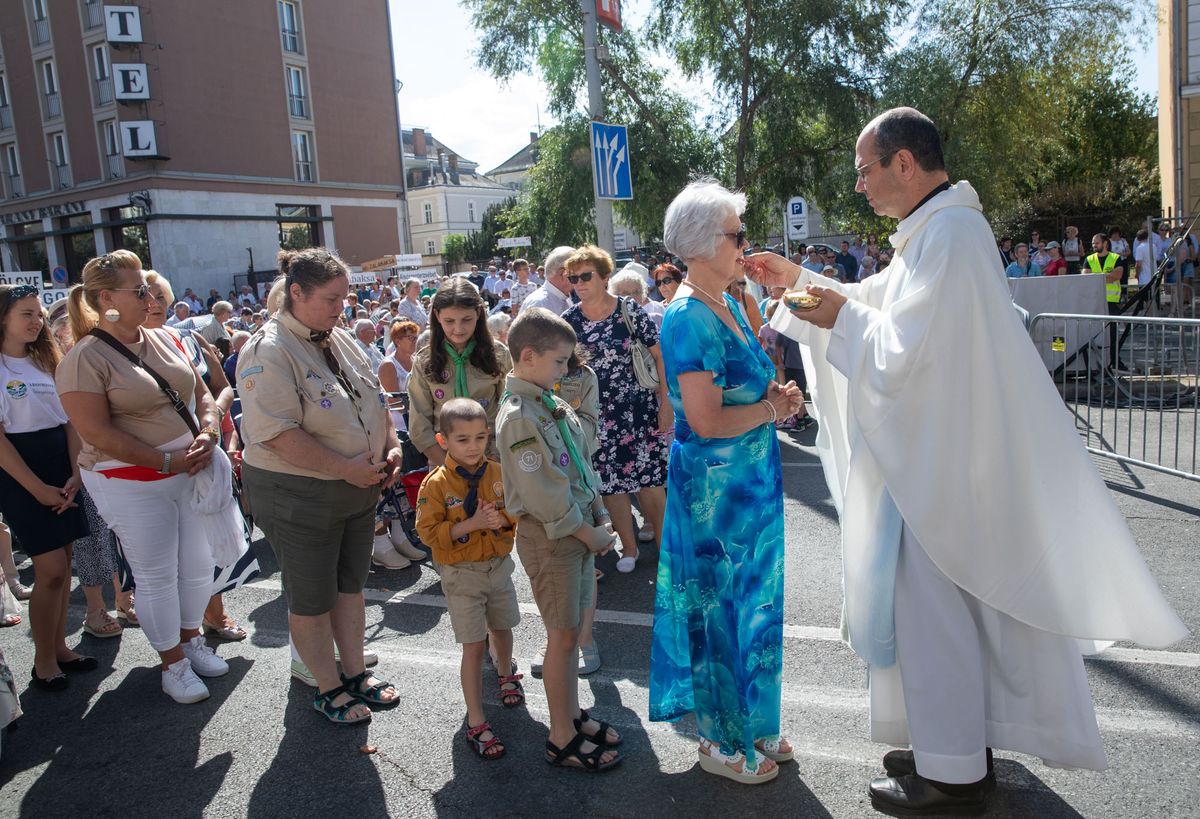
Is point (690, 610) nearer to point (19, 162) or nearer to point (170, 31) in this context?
point (170, 31)

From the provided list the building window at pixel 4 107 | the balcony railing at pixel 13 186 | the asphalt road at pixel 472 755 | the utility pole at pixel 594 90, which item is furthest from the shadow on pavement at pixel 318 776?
the building window at pixel 4 107

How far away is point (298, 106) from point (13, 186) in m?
13.7

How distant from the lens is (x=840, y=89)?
18875 millimetres

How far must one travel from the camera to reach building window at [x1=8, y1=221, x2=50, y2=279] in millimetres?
40750

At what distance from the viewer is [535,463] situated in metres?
3.13

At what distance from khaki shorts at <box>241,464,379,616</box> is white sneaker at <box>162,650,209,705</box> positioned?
2.83ft

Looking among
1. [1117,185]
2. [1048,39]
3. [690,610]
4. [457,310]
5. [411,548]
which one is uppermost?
[1048,39]

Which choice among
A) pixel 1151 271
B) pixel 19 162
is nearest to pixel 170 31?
pixel 19 162

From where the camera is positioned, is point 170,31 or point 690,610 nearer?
point 690,610

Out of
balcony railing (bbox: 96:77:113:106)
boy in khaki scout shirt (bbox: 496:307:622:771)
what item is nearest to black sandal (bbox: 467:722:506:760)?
boy in khaki scout shirt (bbox: 496:307:622:771)

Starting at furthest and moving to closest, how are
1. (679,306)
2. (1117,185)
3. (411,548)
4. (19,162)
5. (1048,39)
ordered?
(19,162) → (1117,185) → (1048,39) → (411,548) → (679,306)

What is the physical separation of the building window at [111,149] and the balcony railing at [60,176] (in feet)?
10.9

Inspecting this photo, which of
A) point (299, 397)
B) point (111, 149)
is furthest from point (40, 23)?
point (299, 397)

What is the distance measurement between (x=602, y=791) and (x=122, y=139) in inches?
1548
